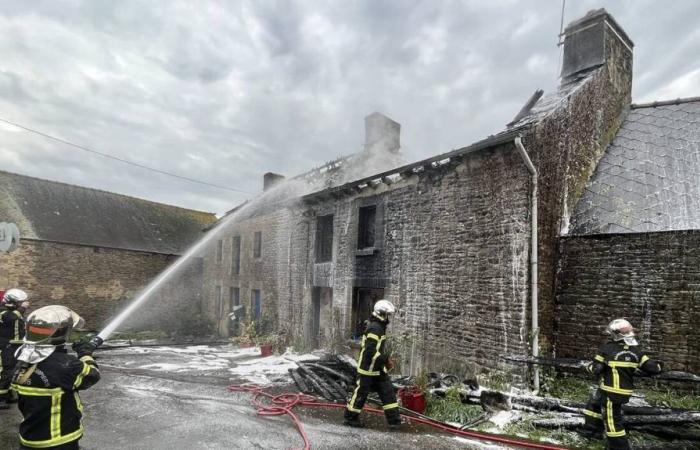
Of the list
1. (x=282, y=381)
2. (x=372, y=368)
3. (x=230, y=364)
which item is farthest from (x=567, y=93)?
(x=230, y=364)

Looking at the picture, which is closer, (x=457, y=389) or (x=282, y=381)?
(x=457, y=389)

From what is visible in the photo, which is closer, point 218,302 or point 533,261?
point 533,261

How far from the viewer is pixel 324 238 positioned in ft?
45.9

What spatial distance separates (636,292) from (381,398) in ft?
16.1

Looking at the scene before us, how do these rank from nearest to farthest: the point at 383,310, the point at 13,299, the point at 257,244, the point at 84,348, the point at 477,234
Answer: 1. the point at 84,348
2. the point at 383,310
3. the point at 13,299
4. the point at 477,234
5. the point at 257,244

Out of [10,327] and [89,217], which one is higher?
[89,217]

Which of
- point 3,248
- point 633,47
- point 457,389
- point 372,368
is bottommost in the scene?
point 457,389

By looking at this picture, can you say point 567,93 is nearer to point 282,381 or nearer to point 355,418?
point 355,418

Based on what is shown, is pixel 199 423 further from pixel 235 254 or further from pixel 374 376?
pixel 235 254

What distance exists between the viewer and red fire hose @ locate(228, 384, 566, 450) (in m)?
5.58

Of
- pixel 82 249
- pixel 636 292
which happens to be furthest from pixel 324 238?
pixel 82 249

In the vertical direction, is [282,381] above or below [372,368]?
below

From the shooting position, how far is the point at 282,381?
9484 mm

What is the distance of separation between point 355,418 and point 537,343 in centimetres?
360
